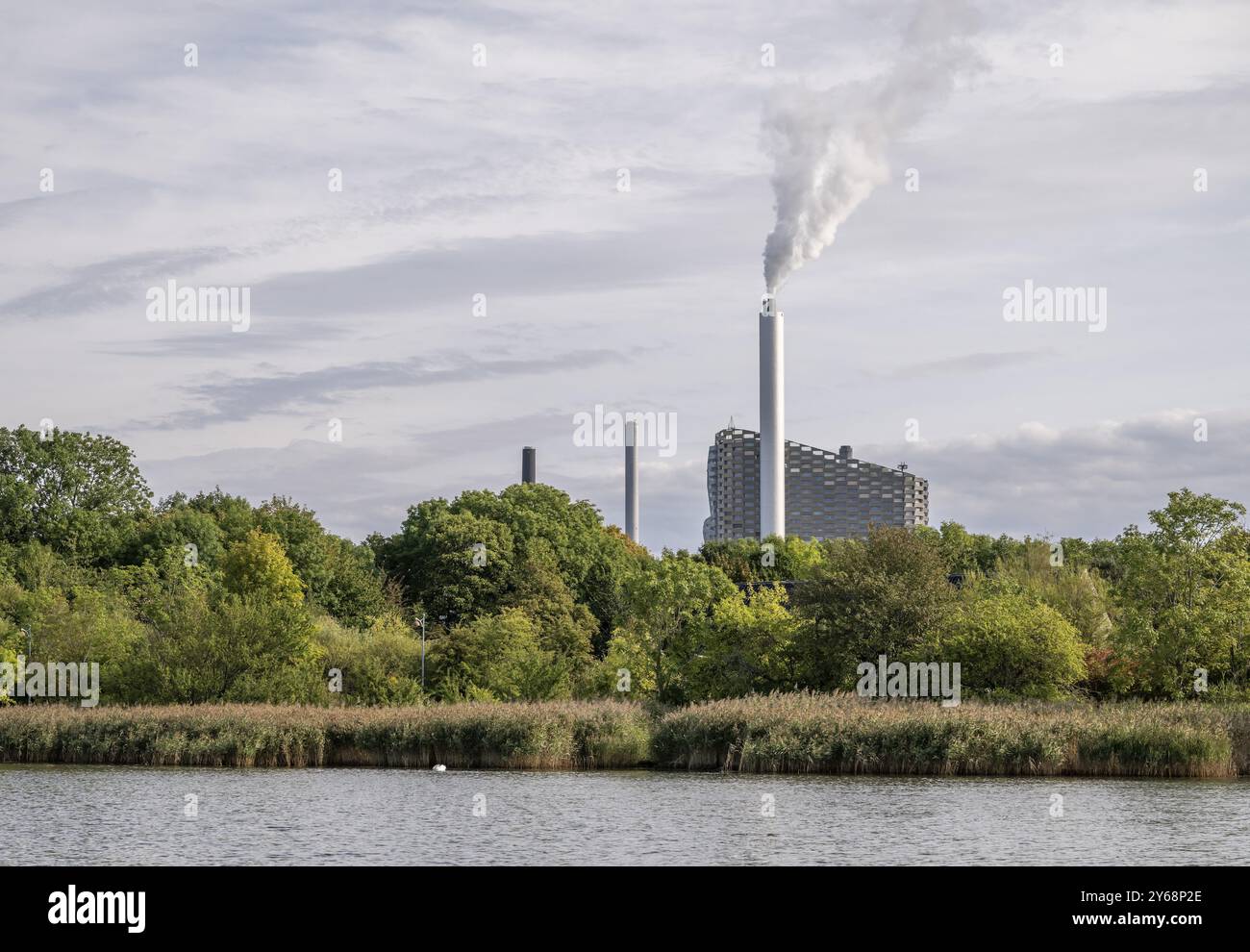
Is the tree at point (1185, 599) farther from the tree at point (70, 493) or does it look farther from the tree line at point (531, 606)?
the tree at point (70, 493)

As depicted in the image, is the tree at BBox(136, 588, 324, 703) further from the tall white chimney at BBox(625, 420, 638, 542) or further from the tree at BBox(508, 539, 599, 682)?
the tall white chimney at BBox(625, 420, 638, 542)

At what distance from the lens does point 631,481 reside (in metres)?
198

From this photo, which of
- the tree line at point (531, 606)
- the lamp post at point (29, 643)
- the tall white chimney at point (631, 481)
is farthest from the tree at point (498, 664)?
the tall white chimney at point (631, 481)

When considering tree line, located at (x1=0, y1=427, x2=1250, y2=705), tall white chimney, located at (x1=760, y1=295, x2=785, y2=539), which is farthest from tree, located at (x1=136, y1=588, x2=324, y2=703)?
tall white chimney, located at (x1=760, y1=295, x2=785, y2=539)

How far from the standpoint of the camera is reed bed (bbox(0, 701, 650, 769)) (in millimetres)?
52031

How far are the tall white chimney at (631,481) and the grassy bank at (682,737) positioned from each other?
139m

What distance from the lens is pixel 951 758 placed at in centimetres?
4688

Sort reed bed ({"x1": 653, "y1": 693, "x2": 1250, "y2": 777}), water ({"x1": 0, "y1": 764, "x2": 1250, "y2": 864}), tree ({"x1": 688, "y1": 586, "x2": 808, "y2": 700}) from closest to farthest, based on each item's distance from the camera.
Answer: water ({"x1": 0, "y1": 764, "x2": 1250, "y2": 864})
reed bed ({"x1": 653, "y1": 693, "x2": 1250, "y2": 777})
tree ({"x1": 688, "y1": 586, "x2": 808, "y2": 700})

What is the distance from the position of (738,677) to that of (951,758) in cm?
1426

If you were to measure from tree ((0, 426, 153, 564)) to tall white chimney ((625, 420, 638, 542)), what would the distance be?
97986 millimetres

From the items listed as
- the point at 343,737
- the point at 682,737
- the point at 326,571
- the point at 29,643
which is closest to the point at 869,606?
the point at 682,737

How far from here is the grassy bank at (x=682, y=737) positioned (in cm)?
4628
